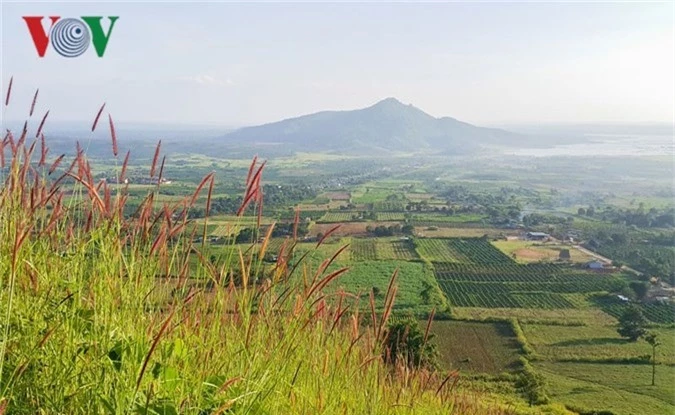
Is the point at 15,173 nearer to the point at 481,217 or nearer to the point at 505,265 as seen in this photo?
the point at 505,265

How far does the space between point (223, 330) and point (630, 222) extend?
63469 millimetres

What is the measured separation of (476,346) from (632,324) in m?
9.94

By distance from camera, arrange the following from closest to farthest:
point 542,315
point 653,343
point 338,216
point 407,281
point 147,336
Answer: point 147,336 → point 653,343 → point 542,315 → point 407,281 → point 338,216

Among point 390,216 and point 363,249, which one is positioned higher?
point 390,216

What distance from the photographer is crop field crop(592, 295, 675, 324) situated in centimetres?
3089

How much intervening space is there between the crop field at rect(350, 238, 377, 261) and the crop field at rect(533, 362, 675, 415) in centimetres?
1767

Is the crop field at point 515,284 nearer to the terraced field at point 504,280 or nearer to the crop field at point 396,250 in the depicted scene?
the terraced field at point 504,280

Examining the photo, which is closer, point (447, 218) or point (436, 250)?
point (436, 250)

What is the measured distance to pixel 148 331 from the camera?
167 centimetres

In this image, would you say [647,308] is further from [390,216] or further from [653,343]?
[390,216]

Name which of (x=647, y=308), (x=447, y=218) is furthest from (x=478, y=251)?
(x=447, y=218)

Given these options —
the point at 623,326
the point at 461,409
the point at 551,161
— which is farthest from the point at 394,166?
the point at 461,409

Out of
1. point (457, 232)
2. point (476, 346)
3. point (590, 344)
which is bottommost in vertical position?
point (590, 344)

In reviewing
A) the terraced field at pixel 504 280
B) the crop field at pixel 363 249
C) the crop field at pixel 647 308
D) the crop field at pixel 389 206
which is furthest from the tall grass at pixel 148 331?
the crop field at pixel 389 206
